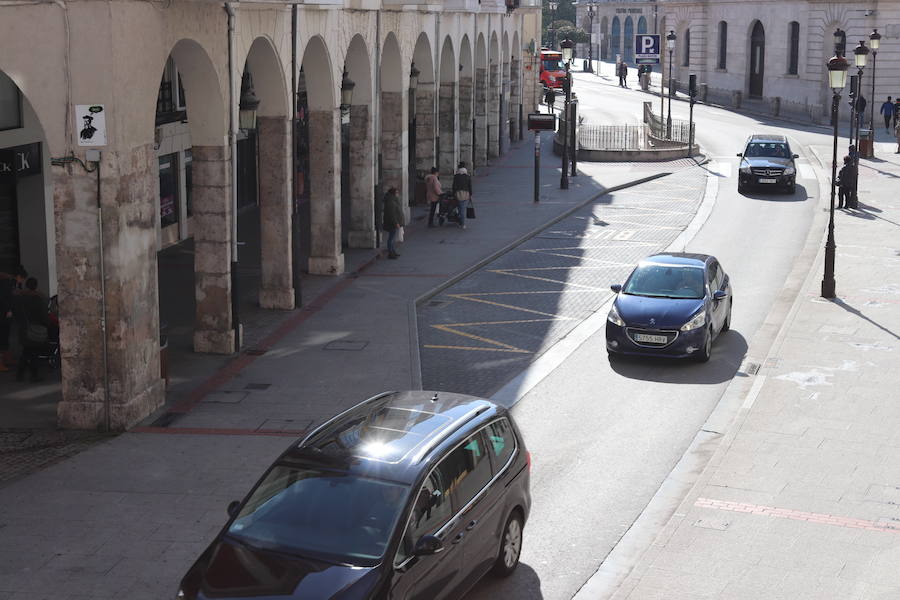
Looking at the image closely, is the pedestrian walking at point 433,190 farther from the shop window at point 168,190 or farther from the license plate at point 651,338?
the license plate at point 651,338

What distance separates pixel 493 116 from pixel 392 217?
76.0 feet

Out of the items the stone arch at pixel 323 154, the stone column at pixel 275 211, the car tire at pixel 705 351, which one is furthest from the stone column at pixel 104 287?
the stone arch at pixel 323 154

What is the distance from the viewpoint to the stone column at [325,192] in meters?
25.7

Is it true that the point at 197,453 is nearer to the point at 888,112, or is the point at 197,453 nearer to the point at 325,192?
the point at 325,192

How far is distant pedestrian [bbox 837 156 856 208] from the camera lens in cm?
3494

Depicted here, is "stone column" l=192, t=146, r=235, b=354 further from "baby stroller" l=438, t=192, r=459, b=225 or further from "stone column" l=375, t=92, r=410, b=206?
"baby stroller" l=438, t=192, r=459, b=225

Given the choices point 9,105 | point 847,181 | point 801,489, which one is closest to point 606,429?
point 801,489

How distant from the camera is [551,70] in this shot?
9325 cm

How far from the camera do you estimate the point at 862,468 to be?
14.6 metres

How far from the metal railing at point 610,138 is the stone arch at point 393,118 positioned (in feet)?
60.6

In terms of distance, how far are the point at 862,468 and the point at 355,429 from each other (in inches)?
266

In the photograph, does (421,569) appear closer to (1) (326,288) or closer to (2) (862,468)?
(2) (862,468)

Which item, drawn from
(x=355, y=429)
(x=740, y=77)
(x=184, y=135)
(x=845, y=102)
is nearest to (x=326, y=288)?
(x=184, y=135)

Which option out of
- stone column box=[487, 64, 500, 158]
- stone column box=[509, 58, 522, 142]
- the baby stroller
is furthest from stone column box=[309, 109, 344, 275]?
stone column box=[509, 58, 522, 142]
